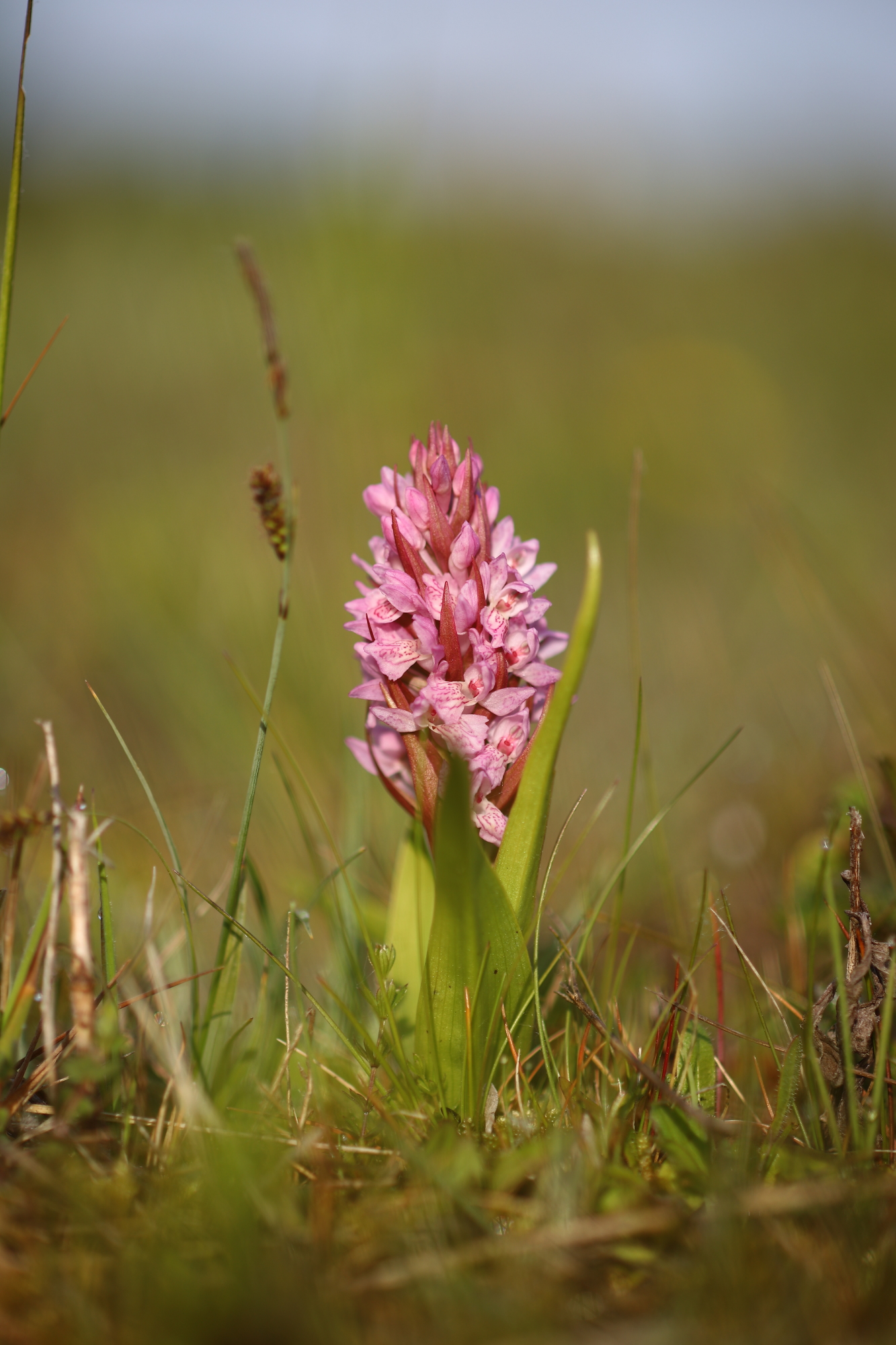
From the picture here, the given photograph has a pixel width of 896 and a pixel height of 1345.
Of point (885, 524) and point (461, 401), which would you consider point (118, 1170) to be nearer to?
point (885, 524)

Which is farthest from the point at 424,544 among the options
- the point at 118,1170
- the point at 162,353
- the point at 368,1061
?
the point at 162,353

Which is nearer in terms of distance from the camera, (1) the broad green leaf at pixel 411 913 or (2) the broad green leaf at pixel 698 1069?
(2) the broad green leaf at pixel 698 1069

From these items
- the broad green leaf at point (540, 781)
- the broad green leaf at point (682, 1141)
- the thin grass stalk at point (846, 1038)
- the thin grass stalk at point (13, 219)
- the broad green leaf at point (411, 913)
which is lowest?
the broad green leaf at point (682, 1141)

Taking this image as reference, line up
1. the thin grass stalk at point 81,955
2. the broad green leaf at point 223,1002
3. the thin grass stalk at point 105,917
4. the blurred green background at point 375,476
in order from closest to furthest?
the thin grass stalk at point 81,955
the thin grass stalk at point 105,917
the broad green leaf at point 223,1002
the blurred green background at point 375,476

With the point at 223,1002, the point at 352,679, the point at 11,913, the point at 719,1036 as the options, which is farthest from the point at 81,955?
the point at 352,679

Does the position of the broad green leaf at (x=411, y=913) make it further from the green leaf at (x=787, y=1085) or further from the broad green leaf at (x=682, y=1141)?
the green leaf at (x=787, y=1085)

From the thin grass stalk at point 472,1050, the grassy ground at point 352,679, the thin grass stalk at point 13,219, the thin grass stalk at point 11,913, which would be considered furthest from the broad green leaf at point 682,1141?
the thin grass stalk at point 13,219
